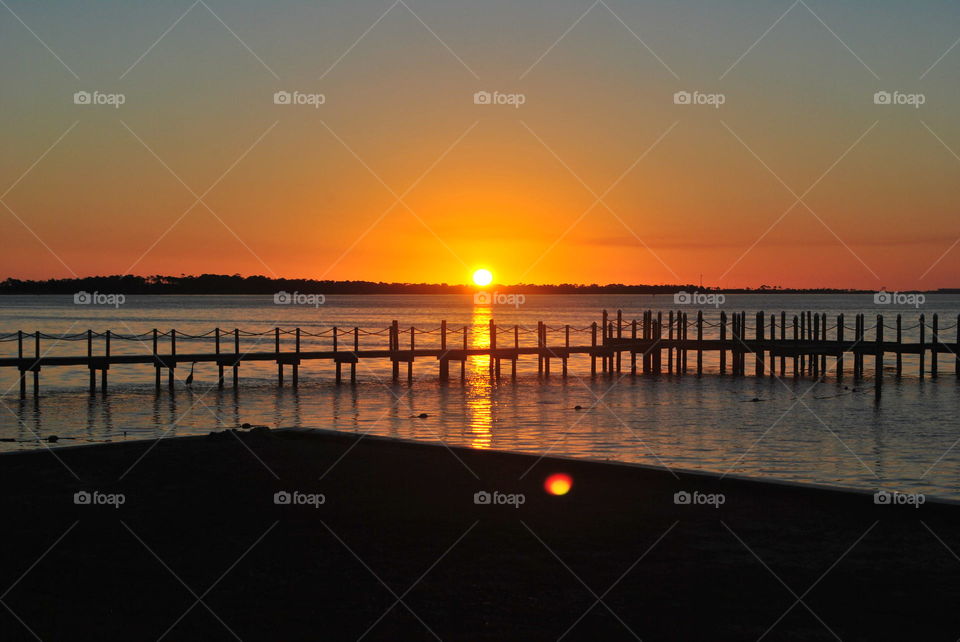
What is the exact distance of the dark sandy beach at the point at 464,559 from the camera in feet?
23.5

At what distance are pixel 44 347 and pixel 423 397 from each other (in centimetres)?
4333

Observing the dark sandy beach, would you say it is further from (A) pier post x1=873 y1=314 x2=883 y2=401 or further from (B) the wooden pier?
(A) pier post x1=873 y1=314 x2=883 y2=401

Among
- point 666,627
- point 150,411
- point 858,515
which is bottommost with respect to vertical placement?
point 666,627

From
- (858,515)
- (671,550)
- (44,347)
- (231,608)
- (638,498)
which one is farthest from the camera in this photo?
(44,347)

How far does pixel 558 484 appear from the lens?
12.1m

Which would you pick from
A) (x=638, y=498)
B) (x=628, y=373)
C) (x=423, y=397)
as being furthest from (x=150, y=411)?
(x=628, y=373)

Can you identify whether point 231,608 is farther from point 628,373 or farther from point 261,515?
point 628,373

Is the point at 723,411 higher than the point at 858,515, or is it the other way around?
the point at 723,411

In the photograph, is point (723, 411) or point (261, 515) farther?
point (723, 411)

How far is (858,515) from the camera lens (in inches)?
402

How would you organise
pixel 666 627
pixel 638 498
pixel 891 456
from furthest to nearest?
1. pixel 891 456
2. pixel 638 498
3. pixel 666 627

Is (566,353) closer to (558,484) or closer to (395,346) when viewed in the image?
(395,346)

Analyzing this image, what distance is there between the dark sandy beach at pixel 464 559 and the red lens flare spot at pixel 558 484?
0.52 feet

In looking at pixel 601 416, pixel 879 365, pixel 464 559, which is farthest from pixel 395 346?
pixel 464 559
